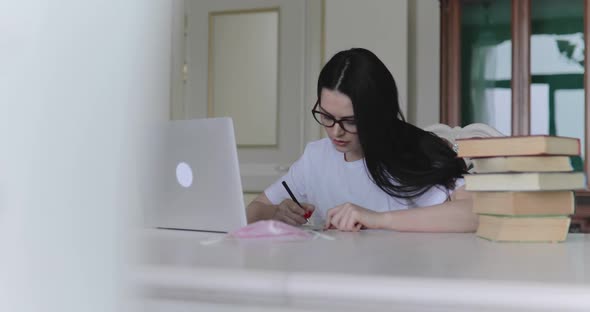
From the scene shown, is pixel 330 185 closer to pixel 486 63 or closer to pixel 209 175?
pixel 209 175

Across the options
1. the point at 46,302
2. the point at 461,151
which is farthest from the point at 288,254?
the point at 46,302

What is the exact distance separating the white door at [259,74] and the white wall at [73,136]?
3.98m

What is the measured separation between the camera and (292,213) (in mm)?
1919

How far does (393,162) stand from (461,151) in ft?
2.35

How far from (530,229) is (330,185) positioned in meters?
1.07

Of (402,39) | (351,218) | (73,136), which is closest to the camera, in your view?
(73,136)

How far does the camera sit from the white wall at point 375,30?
12.7 feet

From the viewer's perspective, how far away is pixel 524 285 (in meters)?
0.58

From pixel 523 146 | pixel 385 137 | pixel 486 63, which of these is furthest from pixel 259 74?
pixel 523 146

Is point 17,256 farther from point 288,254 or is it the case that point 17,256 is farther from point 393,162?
point 393,162

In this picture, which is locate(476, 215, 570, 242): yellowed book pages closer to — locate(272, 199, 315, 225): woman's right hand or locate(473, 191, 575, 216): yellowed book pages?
locate(473, 191, 575, 216): yellowed book pages

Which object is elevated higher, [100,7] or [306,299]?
[100,7]

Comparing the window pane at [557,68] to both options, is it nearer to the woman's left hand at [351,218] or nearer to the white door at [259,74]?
the white door at [259,74]

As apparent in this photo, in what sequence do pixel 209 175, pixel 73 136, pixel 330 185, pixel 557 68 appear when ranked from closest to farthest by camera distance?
1. pixel 73 136
2. pixel 209 175
3. pixel 330 185
4. pixel 557 68
